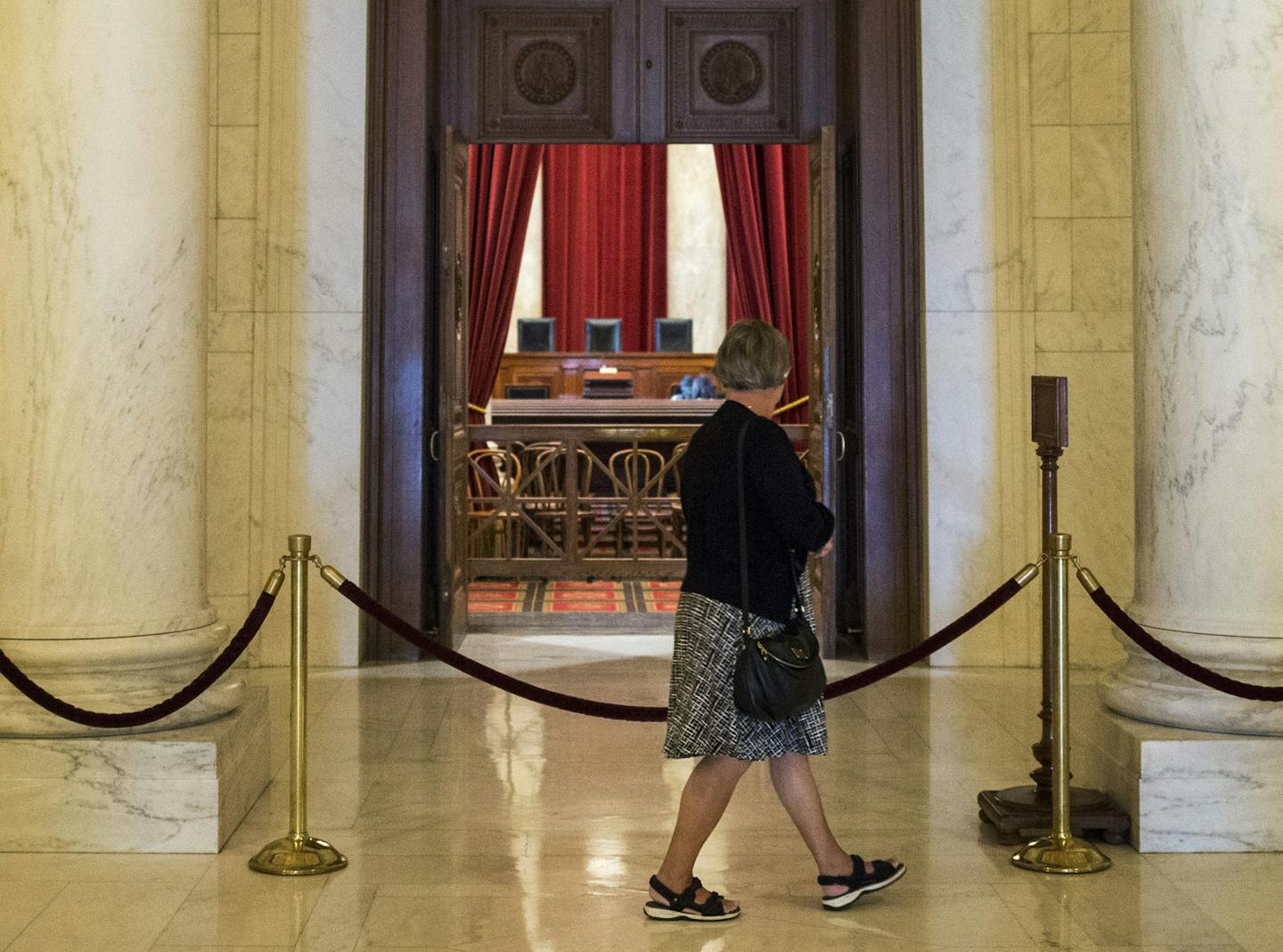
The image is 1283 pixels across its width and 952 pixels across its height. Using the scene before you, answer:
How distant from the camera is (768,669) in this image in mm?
3699

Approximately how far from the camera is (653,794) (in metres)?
5.25

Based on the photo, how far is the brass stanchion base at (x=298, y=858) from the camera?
4297 millimetres

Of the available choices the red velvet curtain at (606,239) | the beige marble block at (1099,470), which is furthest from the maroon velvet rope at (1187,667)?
the red velvet curtain at (606,239)

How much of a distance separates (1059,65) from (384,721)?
4.48 metres

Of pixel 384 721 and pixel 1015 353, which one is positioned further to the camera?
pixel 1015 353

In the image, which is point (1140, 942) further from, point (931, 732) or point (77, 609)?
point (77, 609)

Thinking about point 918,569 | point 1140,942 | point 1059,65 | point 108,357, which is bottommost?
point 1140,942

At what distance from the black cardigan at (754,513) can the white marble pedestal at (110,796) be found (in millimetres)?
1624

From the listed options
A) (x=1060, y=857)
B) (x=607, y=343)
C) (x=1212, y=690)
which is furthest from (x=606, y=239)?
(x=1060, y=857)

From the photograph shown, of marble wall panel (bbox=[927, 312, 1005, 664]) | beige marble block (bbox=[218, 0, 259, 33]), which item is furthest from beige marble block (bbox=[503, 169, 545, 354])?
marble wall panel (bbox=[927, 312, 1005, 664])

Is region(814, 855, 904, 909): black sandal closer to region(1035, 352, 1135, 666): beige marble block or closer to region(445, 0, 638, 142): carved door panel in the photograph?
region(1035, 352, 1135, 666): beige marble block

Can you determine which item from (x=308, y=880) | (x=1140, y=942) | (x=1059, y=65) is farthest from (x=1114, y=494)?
(x=308, y=880)

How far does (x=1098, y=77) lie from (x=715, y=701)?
201 inches

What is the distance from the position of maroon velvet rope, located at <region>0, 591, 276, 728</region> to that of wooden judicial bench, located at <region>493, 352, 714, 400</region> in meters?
12.4
